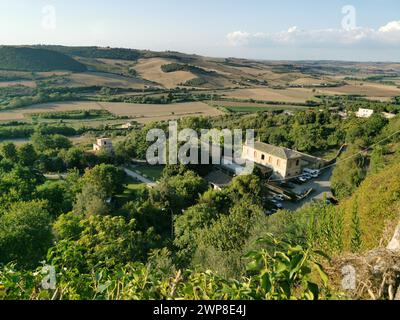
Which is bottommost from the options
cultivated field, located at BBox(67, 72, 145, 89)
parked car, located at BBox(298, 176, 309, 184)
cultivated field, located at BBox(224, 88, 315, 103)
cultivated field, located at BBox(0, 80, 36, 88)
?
parked car, located at BBox(298, 176, 309, 184)

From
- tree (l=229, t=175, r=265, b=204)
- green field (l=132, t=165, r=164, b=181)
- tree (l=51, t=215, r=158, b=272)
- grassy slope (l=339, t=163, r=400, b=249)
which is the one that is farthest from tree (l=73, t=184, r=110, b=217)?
grassy slope (l=339, t=163, r=400, b=249)

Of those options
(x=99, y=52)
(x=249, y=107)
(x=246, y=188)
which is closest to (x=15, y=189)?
(x=246, y=188)

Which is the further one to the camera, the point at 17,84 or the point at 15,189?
the point at 17,84

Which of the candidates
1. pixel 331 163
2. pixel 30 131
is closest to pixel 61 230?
pixel 331 163

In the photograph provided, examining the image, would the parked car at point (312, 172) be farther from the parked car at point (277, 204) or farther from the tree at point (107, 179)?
the tree at point (107, 179)

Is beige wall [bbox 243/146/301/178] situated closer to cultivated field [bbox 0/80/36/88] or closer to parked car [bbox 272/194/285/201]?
parked car [bbox 272/194/285/201]

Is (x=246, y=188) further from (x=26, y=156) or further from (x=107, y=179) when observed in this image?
(x=26, y=156)
